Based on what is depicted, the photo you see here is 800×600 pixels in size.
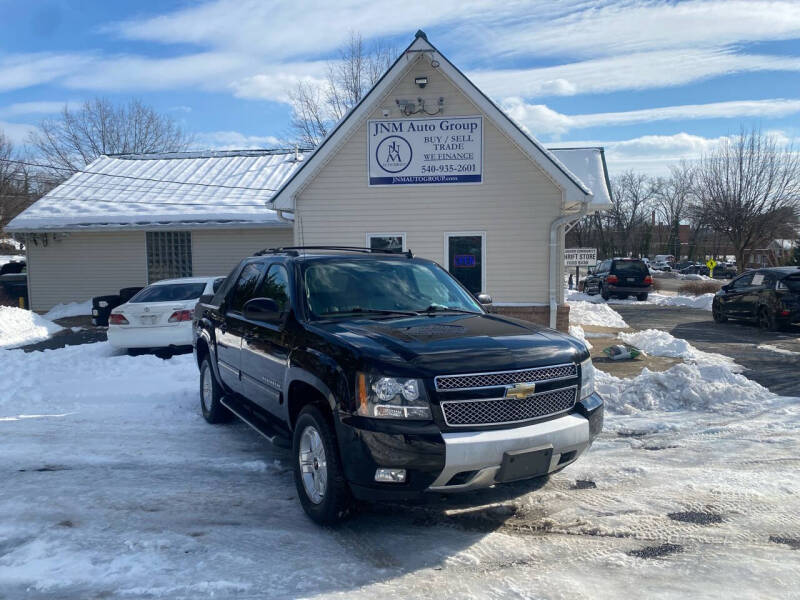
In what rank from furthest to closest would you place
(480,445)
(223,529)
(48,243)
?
(48,243)
(223,529)
(480,445)

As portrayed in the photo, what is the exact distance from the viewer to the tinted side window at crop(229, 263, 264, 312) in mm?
6133

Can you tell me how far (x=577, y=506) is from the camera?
4695mm

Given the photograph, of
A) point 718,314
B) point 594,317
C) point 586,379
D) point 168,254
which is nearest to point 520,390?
point 586,379

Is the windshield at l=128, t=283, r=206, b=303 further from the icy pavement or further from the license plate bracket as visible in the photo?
the license plate bracket

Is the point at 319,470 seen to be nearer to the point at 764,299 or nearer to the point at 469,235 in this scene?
the point at 469,235

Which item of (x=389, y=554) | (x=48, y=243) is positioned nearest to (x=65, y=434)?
(x=389, y=554)

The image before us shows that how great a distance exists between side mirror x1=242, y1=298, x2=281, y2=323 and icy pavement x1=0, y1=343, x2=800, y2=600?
1378 millimetres

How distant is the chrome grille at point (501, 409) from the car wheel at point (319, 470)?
2.66 feet

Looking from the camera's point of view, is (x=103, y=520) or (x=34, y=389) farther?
Result: (x=34, y=389)

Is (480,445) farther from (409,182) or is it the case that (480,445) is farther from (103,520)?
(409,182)

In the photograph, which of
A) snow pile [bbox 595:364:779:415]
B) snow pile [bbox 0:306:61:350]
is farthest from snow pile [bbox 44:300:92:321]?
snow pile [bbox 595:364:779:415]

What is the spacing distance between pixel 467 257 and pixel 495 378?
386 inches

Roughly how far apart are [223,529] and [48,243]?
18310 millimetres

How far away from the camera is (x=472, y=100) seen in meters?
13.3
